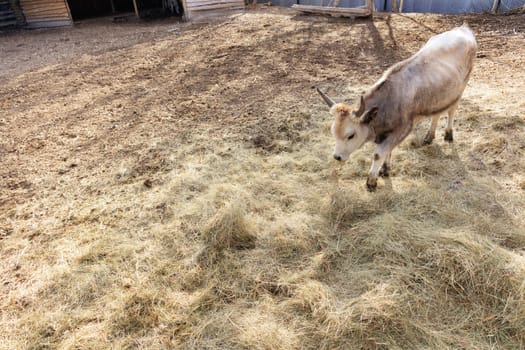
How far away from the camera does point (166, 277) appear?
3465 millimetres

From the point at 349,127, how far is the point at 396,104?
0.68 metres

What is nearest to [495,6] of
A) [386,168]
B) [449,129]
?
[449,129]

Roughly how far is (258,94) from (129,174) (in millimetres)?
3405

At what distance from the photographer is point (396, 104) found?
4230 millimetres

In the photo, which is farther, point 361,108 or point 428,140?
point 428,140

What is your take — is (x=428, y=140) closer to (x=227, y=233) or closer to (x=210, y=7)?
(x=227, y=233)

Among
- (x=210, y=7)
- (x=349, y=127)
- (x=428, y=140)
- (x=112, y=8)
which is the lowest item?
(x=428, y=140)

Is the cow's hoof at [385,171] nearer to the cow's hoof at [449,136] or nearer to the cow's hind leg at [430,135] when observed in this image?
the cow's hind leg at [430,135]

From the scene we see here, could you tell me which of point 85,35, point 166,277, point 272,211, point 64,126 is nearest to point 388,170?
point 272,211

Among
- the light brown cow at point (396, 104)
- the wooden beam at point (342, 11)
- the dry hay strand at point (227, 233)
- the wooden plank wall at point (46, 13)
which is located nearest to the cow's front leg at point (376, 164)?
the light brown cow at point (396, 104)

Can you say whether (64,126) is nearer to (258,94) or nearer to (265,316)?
(258,94)

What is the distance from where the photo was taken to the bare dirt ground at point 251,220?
2.93 metres

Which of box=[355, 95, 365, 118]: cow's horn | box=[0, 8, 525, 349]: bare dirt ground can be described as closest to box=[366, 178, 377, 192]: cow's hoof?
box=[0, 8, 525, 349]: bare dirt ground

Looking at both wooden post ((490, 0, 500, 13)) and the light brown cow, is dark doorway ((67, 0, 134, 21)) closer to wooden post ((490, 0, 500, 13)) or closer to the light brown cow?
wooden post ((490, 0, 500, 13))
